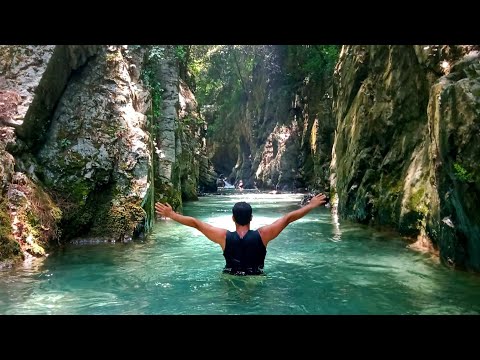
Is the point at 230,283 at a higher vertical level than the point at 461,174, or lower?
lower

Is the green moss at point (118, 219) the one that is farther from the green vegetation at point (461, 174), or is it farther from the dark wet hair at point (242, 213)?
the green vegetation at point (461, 174)

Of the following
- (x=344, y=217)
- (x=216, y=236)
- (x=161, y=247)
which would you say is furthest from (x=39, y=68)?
(x=344, y=217)

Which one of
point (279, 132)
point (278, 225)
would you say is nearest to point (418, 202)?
point (278, 225)

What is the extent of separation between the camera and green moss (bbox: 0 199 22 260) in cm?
690

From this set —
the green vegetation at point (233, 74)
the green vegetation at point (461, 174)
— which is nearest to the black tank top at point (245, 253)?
the green vegetation at point (461, 174)

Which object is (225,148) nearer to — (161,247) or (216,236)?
(161,247)

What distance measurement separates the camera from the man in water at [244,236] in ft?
17.3

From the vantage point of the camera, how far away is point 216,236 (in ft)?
17.9

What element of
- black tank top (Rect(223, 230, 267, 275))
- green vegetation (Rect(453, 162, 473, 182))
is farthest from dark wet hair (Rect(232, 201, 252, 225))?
green vegetation (Rect(453, 162, 473, 182))

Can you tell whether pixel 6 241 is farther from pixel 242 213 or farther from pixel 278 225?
pixel 278 225

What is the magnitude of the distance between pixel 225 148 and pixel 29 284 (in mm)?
53299

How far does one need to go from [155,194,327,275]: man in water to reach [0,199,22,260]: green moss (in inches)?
130

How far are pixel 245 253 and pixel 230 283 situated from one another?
0.55m

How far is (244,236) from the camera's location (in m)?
5.39
